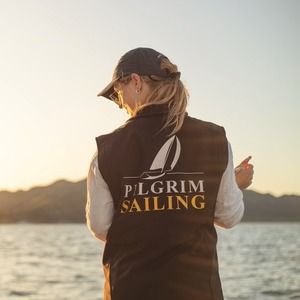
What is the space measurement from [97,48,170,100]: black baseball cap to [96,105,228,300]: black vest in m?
0.16

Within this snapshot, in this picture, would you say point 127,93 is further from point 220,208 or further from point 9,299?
point 9,299

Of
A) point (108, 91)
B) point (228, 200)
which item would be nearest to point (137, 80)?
point (108, 91)

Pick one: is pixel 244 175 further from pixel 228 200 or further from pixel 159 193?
pixel 159 193

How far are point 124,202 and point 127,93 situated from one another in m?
0.50

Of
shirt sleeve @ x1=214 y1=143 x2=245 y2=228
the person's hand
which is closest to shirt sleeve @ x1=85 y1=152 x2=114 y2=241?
shirt sleeve @ x1=214 y1=143 x2=245 y2=228

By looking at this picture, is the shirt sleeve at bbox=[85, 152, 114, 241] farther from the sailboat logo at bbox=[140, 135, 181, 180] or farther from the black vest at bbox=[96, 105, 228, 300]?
the sailboat logo at bbox=[140, 135, 181, 180]

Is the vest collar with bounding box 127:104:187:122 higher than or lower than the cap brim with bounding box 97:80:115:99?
lower

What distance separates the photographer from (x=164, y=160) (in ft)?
9.55

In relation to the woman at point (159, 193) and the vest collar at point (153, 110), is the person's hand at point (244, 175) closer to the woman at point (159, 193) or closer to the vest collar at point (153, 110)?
the woman at point (159, 193)

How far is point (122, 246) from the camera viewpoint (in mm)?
2910

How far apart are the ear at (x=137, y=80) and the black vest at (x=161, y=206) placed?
0.12 meters

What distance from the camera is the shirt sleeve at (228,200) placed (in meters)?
3.01

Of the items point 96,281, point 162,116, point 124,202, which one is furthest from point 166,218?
point 96,281

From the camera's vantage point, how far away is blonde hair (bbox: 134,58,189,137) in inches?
116
